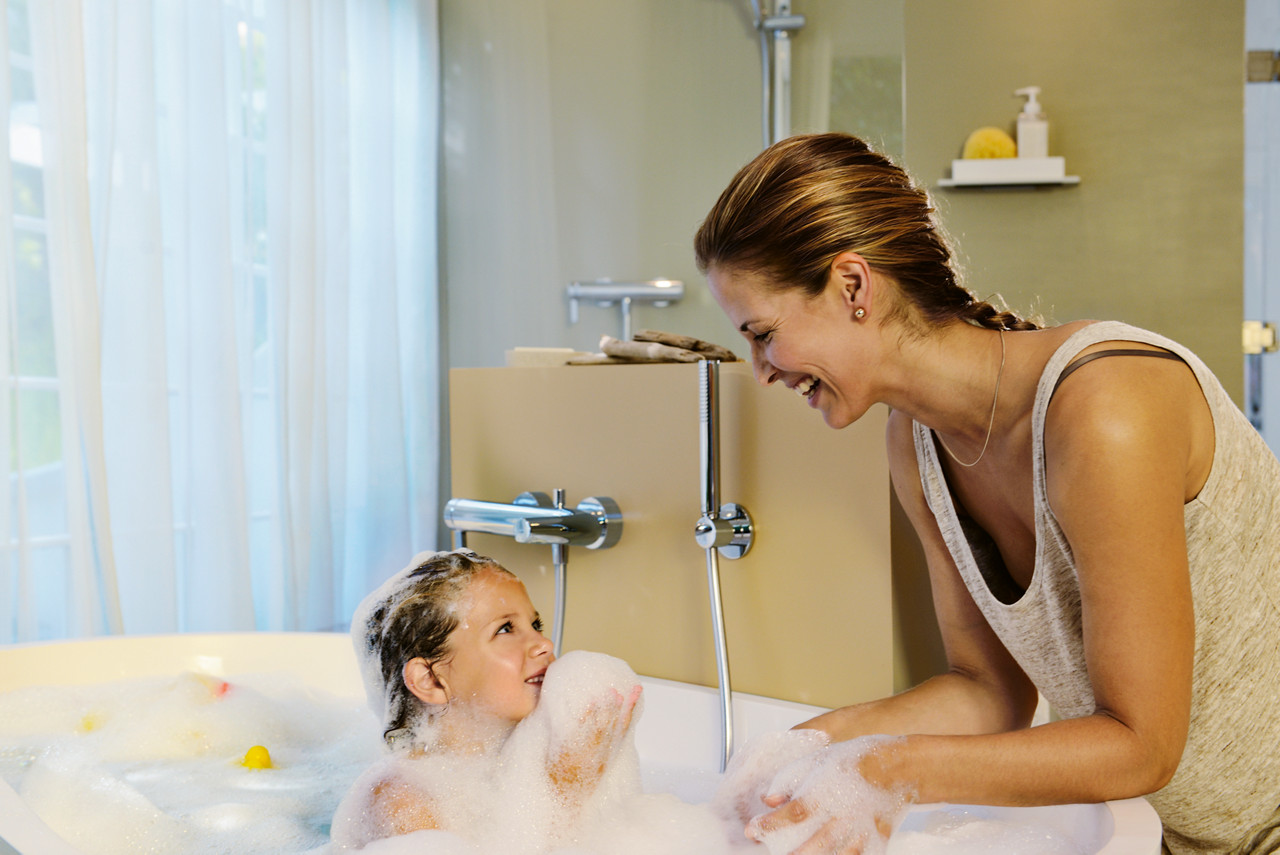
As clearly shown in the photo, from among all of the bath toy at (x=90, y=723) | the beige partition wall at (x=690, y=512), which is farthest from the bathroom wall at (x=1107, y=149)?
the bath toy at (x=90, y=723)

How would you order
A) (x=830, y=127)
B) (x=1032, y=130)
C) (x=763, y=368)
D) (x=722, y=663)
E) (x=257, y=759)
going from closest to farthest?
(x=763, y=368), (x=722, y=663), (x=257, y=759), (x=1032, y=130), (x=830, y=127)

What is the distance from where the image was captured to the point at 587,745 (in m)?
1.09

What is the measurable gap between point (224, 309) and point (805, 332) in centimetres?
193

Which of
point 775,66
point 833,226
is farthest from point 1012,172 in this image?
point 833,226

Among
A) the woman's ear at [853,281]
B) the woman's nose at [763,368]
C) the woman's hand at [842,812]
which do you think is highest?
the woman's ear at [853,281]

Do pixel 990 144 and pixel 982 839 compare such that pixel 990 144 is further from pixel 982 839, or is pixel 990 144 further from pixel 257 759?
pixel 257 759

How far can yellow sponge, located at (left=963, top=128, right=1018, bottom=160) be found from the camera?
98.5 inches

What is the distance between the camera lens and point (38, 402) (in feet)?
7.08

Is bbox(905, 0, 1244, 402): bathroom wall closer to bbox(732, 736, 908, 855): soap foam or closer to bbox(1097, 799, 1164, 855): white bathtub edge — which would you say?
bbox(1097, 799, 1164, 855): white bathtub edge

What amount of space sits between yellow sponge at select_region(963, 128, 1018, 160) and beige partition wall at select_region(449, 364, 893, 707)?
137cm

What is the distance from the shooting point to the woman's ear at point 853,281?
96 centimetres

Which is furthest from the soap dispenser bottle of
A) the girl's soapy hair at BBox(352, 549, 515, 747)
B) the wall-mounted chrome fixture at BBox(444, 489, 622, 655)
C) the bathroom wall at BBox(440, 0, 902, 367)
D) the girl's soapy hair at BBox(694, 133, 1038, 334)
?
the girl's soapy hair at BBox(352, 549, 515, 747)

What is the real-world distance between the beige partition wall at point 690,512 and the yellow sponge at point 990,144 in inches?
54.0

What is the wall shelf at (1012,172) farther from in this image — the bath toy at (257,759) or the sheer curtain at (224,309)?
the bath toy at (257,759)
